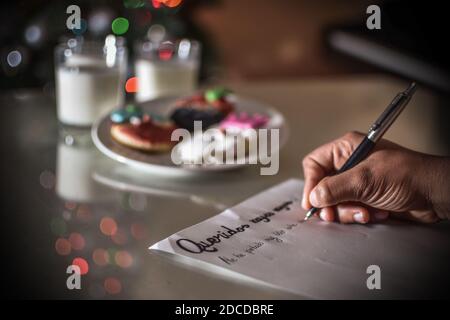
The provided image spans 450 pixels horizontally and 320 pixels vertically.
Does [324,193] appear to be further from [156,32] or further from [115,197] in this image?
[156,32]

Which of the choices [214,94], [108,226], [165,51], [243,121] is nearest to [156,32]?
[165,51]

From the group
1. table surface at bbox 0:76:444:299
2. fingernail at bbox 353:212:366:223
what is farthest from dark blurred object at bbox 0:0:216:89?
fingernail at bbox 353:212:366:223

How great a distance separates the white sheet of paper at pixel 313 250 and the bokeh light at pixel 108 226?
82 millimetres

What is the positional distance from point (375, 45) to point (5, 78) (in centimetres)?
131

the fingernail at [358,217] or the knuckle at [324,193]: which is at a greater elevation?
the knuckle at [324,193]

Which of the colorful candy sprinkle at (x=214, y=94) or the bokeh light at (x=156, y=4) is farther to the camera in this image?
the bokeh light at (x=156, y=4)

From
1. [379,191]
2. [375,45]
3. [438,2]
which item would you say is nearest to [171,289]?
[379,191]

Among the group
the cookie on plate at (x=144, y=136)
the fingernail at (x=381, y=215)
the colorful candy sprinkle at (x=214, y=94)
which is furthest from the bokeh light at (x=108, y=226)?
the colorful candy sprinkle at (x=214, y=94)

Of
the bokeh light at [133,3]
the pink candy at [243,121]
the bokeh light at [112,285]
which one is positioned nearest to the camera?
the bokeh light at [112,285]

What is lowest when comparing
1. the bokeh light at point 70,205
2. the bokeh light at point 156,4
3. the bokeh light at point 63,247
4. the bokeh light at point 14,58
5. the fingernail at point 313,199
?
the bokeh light at point 63,247

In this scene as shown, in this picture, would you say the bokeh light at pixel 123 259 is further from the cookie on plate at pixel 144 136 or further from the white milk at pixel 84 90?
the white milk at pixel 84 90

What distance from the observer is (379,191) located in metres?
0.71

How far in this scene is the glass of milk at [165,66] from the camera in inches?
51.9
